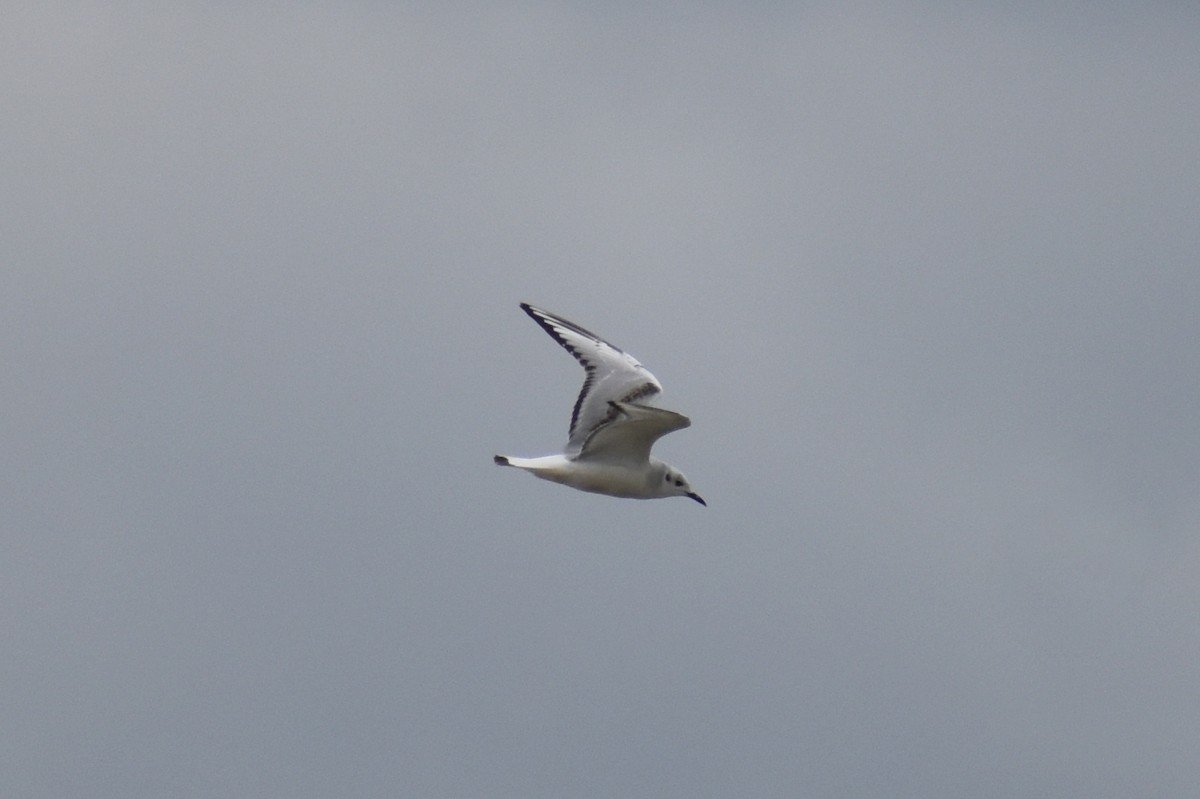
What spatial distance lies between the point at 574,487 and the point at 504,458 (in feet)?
3.04

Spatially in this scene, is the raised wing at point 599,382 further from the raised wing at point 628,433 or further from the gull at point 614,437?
the raised wing at point 628,433

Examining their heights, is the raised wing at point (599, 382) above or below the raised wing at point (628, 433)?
above

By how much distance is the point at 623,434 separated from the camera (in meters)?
18.4

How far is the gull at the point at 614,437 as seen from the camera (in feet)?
59.6

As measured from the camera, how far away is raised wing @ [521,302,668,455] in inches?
754

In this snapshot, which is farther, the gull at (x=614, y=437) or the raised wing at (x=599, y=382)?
the raised wing at (x=599, y=382)

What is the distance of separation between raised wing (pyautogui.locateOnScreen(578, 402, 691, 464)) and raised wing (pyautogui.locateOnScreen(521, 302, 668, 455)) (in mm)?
106

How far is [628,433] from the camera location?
18.4 meters

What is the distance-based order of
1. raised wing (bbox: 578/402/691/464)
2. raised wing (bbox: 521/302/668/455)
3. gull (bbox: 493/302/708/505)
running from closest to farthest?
raised wing (bbox: 578/402/691/464)
gull (bbox: 493/302/708/505)
raised wing (bbox: 521/302/668/455)

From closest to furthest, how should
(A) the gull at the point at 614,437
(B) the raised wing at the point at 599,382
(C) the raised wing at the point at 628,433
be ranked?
(C) the raised wing at the point at 628,433, (A) the gull at the point at 614,437, (B) the raised wing at the point at 599,382

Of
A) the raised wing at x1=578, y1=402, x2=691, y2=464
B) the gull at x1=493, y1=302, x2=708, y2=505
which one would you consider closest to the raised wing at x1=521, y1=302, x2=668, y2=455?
the gull at x1=493, y1=302, x2=708, y2=505

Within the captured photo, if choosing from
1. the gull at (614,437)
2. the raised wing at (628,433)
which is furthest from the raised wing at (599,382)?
the raised wing at (628,433)

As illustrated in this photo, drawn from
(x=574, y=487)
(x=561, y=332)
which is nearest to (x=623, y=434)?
(x=574, y=487)

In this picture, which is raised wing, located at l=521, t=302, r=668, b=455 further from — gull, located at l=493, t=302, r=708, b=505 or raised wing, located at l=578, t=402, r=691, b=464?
raised wing, located at l=578, t=402, r=691, b=464
